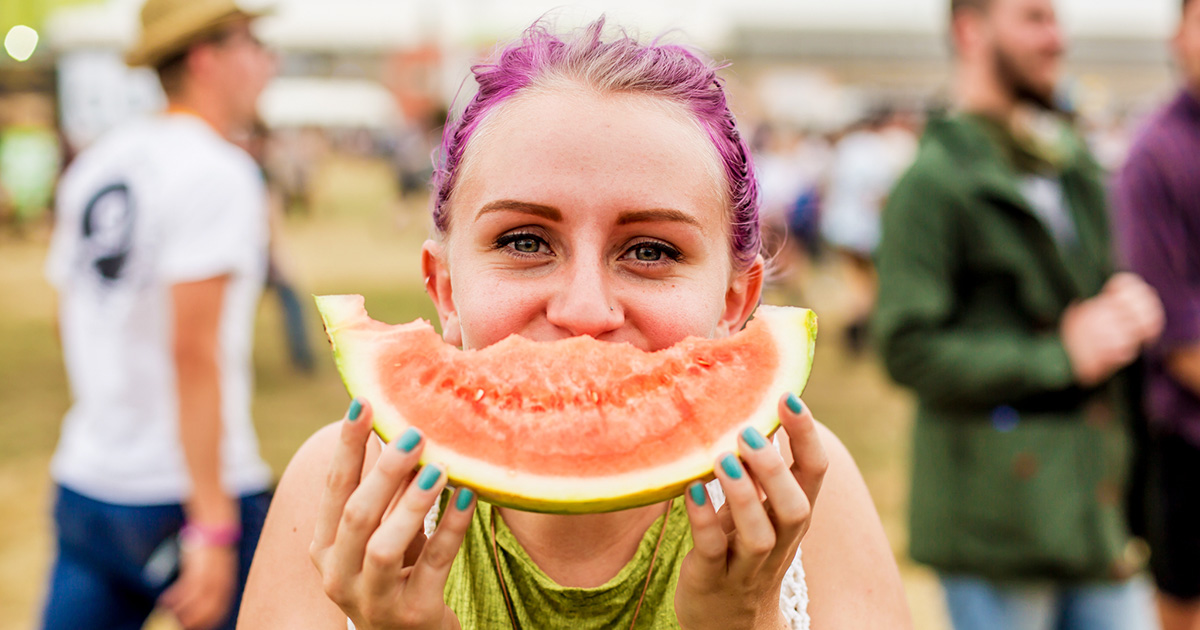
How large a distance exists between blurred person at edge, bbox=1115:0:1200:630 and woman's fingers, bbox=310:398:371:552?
2834 mm

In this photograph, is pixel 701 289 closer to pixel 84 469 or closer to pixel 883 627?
pixel 883 627

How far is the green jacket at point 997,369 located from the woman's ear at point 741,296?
135 cm

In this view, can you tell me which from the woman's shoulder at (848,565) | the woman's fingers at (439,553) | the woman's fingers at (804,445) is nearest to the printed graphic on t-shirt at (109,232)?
the woman's fingers at (439,553)

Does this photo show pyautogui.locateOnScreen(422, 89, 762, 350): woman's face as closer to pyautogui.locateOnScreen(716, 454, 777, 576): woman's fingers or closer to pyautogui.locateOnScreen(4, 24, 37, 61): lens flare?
pyautogui.locateOnScreen(716, 454, 777, 576): woman's fingers

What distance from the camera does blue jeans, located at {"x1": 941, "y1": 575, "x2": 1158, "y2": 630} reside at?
2926 millimetres

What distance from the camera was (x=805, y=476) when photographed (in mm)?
1281

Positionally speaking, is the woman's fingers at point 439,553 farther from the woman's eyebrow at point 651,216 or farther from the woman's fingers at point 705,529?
the woman's eyebrow at point 651,216

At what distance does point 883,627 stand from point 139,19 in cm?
326

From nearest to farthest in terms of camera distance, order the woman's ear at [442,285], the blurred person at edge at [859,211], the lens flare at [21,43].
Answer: the woman's ear at [442,285] → the lens flare at [21,43] → the blurred person at edge at [859,211]

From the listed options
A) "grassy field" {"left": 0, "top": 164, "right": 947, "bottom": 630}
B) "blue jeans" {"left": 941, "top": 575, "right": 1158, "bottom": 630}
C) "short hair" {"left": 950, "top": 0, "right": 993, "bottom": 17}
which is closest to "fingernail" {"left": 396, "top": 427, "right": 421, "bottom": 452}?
"grassy field" {"left": 0, "top": 164, "right": 947, "bottom": 630}

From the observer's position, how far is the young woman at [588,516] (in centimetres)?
122

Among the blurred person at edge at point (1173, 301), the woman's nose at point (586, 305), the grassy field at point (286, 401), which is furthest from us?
the grassy field at point (286, 401)

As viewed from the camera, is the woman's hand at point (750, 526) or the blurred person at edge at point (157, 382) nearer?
the woman's hand at point (750, 526)

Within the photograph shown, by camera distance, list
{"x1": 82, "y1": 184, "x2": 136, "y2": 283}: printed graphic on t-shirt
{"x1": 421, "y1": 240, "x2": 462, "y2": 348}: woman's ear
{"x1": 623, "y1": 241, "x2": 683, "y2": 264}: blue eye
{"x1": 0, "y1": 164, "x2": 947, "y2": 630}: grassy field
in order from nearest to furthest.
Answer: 1. {"x1": 623, "y1": 241, "x2": 683, "y2": 264}: blue eye
2. {"x1": 421, "y1": 240, "x2": 462, "y2": 348}: woman's ear
3. {"x1": 82, "y1": 184, "x2": 136, "y2": 283}: printed graphic on t-shirt
4. {"x1": 0, "y1": 164, "x2": 947, "y2": 630}: grassy field
